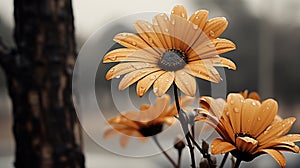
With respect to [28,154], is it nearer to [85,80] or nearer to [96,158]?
[85,80]

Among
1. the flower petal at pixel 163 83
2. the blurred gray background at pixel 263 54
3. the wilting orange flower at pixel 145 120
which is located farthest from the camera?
the blurred gray background at pixel 263 54

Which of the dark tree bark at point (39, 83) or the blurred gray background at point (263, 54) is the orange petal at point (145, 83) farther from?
the blurred gray background at point (263, 54)

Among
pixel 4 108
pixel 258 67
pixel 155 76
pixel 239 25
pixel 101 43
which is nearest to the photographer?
pixel 155 76

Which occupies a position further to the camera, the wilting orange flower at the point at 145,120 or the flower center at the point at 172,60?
the wilting orange flower at the point at 145,120

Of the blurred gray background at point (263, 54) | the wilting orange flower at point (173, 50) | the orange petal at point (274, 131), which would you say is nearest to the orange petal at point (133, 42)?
the wilting orange flower at point (173, 50)

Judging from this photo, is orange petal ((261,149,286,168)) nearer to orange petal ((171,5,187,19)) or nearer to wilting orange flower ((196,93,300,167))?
wilting orange flower ((196,93,300,167))

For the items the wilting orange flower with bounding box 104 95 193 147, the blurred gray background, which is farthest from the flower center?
the blurred gray background

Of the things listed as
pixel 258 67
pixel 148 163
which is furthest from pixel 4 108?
pixel 258 67

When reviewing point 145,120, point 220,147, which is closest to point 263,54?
point 145,120
